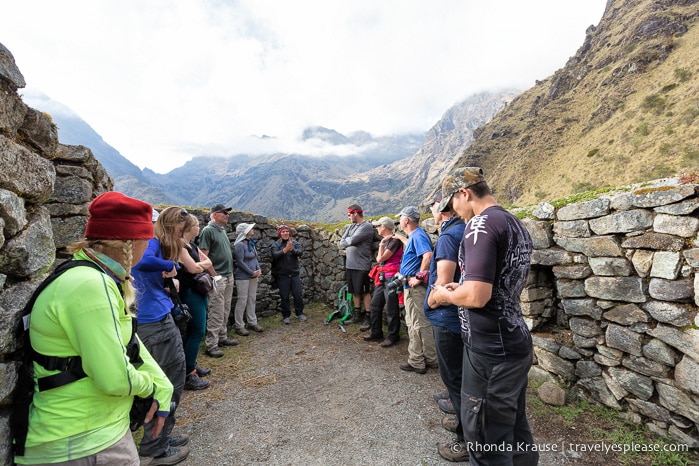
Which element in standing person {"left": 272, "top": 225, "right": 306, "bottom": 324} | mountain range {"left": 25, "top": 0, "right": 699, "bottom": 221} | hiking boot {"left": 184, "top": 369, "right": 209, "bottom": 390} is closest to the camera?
hiking boot {"left": 184, "top": 369, "right": 209, "bottom": 390}

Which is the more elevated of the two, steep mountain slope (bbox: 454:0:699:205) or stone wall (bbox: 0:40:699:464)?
steep mountain slope (bbox: 454:0:699:205)

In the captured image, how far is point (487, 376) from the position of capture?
2254mm

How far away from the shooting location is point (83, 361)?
146 centimetres

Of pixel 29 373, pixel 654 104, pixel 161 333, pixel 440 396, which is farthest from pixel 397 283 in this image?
pixel 654 104

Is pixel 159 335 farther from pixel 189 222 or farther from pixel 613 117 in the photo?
pixel 613 117

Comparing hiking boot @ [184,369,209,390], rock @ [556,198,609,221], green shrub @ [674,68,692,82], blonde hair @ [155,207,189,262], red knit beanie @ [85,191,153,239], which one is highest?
green shrub @ [674,68,692,82]

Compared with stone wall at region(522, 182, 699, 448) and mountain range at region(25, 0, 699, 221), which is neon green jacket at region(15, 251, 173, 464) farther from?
mountain range at region(25, 0, 699, 221)

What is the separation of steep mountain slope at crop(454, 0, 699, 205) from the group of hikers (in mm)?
33980

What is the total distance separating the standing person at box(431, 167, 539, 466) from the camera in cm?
219

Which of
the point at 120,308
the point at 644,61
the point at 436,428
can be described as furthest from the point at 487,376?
the point at 644,61

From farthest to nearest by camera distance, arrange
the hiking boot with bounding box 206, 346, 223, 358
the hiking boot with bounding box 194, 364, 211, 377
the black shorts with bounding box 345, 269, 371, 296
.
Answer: the black shorts with bounding box 345, 269, 371, 296 < the hiking boot with bounding box 206, 346, 223, 358 < the hiking boot with bounding box 194, 364, 211, 377

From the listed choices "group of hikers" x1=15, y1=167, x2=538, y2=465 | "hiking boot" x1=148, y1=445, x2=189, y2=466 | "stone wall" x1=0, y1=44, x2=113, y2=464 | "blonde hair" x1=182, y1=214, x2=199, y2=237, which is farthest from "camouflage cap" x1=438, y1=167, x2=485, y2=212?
"hiking boot" x1=148, y1=445, x2=189, y2=466

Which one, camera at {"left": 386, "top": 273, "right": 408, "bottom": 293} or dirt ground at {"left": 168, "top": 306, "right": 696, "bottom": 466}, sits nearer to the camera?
dirt ground at {"left": 168, "top": 306, "right": 696, "bottom": 466}

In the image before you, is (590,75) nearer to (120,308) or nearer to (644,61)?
(644,61)
